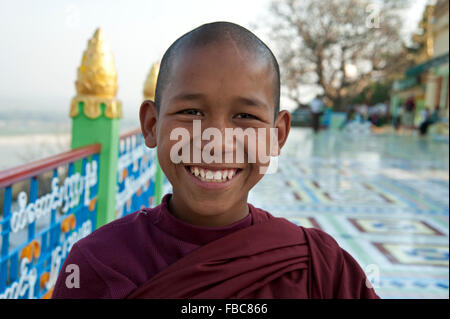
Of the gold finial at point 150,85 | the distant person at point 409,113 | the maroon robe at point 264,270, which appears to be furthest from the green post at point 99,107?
the distant person at point 409,113

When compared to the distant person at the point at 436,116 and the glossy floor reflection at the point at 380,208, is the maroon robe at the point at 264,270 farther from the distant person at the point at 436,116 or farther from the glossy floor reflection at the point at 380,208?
the distant person at the point at 436,116

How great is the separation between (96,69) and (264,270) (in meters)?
1.73

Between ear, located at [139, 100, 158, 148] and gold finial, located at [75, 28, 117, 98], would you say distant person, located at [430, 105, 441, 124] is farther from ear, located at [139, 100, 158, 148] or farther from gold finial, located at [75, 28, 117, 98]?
ear, located at [139, 100, 158, 148]

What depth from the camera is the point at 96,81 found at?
2213 mm

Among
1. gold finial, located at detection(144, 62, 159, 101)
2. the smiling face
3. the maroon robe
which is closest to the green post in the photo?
gold finial, located at detection(144, 62, 159, 101)

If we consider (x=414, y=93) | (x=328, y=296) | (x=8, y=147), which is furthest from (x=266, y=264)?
(x=414, y=93)

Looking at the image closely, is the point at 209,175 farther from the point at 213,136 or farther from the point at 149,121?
the point at 149,121

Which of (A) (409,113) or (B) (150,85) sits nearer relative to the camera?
(B) (150,85)

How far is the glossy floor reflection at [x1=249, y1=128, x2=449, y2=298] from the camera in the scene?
2.81m

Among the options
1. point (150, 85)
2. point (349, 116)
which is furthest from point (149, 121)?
point (349, 116)

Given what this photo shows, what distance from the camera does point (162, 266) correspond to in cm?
75

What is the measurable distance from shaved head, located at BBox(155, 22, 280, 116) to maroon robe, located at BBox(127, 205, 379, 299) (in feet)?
0.85

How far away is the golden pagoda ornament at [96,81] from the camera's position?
2201 mm

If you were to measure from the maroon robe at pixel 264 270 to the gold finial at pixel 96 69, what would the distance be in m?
1.64
